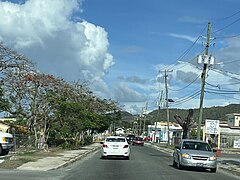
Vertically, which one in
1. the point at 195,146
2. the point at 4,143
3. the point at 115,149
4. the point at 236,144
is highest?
the point at 195,146

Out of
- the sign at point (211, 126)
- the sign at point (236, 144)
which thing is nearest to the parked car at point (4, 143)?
the sign at point (211, 126)

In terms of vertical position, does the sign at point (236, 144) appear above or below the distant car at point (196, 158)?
below

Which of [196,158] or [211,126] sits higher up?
[211,126]

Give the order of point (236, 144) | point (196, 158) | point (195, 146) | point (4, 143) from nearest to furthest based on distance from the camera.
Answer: point (196, 158) → point (195, 146) → point (4, 143) → point (236, 144)

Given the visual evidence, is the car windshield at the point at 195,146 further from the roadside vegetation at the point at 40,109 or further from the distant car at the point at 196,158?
the roadside vegetation at the point at 40,109

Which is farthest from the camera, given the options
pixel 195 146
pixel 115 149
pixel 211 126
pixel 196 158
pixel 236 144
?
pixel 236 144

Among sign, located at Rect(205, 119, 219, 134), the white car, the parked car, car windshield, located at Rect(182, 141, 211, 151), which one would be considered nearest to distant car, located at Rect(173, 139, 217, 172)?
car windshield, located at Rect(182, 141, 211, 151)

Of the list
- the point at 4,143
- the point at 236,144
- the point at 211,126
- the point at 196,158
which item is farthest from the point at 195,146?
the point at 236,144

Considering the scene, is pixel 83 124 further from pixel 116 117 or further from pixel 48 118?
pixel 116 117

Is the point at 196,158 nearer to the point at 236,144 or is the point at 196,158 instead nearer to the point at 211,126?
the point at 211,126

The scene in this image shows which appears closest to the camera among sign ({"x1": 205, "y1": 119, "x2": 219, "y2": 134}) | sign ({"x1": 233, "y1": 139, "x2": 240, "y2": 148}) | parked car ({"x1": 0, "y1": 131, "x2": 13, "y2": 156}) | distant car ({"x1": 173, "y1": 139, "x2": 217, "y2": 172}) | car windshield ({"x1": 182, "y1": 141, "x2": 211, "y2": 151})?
distant car ({"x1": 173, "y1": 139, "x2": 217, "y2": 172})

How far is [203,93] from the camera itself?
128 feet

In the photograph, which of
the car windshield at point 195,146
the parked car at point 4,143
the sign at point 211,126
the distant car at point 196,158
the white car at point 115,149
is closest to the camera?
Result: the distant car at point 196,158

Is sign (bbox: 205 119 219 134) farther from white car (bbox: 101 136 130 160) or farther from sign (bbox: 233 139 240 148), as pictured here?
sign (bbox: 233 139 240 148)
